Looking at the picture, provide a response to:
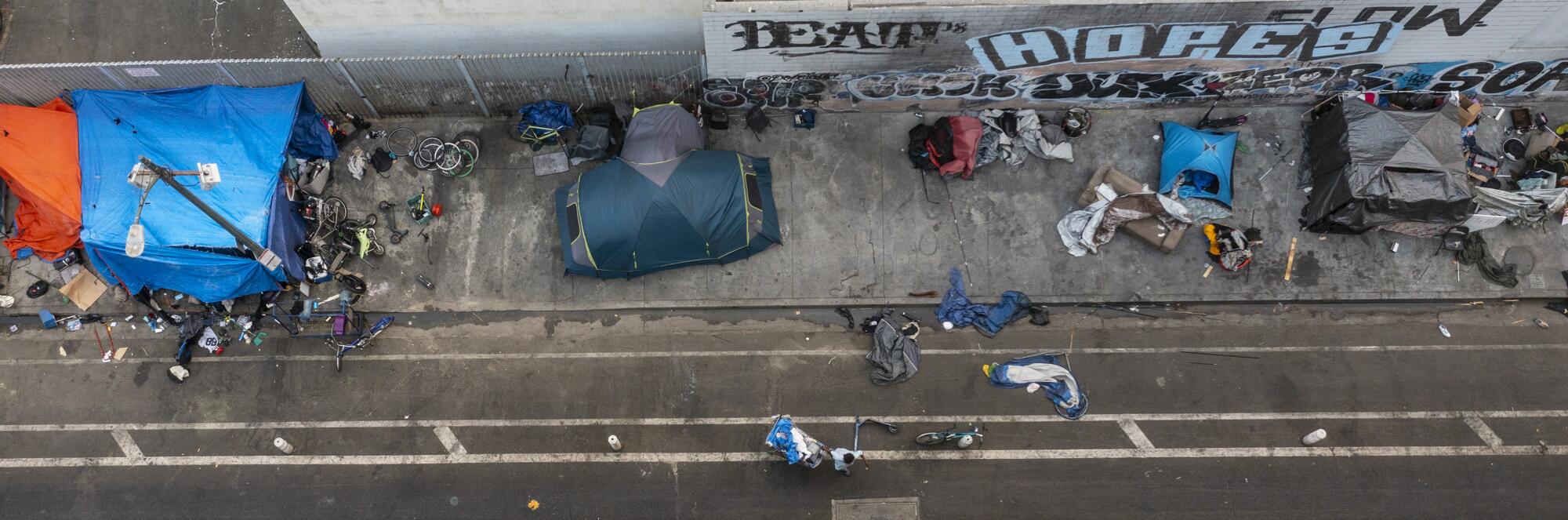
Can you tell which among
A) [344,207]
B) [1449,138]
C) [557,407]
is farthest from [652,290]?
Answer: [1449,138]

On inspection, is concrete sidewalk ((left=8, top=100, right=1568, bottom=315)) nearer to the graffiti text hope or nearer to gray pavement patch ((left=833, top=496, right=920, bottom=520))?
the graffiti text hope

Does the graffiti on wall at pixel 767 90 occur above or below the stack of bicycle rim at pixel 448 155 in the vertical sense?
above

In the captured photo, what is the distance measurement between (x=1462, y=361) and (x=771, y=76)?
15689mm

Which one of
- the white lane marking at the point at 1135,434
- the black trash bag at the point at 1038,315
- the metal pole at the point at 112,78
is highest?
the metal pole at the point at 112,78

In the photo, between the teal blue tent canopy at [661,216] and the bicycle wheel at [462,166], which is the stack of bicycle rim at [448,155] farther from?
the teal blue tent canopy at [661,216]

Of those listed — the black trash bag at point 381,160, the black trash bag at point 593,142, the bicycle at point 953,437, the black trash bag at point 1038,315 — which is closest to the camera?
the bicycle at point 953,437

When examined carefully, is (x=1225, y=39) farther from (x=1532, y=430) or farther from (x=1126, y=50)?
(x=1532, y=430)

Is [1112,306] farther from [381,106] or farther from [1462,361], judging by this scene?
[381,106]

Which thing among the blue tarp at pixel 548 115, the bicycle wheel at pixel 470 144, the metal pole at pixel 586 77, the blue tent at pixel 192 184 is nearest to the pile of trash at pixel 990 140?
the metal pole at pixel 586 77

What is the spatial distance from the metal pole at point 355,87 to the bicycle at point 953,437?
1417cm

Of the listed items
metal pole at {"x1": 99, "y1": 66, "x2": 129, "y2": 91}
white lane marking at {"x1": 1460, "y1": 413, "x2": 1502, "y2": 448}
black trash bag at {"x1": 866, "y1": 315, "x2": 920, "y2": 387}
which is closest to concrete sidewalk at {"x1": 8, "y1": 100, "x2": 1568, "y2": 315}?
black trash bag at {"x1": 866, "y1": 315, "x2": 920, "y2": 387}

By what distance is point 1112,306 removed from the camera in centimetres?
1556

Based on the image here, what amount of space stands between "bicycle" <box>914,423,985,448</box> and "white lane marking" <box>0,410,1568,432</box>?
19cm

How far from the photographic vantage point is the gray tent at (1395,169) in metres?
14.3
